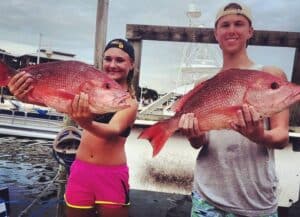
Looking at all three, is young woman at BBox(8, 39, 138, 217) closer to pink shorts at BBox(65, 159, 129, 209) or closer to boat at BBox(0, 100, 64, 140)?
pink shorts at BBox(65, 159, 129, 209)

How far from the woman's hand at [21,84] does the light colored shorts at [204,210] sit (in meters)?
1.30

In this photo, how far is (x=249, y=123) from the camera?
2.06 meters

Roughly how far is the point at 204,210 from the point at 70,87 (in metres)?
1.15

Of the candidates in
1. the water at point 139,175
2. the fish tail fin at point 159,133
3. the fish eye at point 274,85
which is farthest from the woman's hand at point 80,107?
the water at point 139,175

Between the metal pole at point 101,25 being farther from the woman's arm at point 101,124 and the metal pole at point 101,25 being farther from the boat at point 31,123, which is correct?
the boat at point 31,123

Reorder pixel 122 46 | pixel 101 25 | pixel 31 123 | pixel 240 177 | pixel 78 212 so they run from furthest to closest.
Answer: pixel 31 123 < pixel 101 25 < pixel 122 46 < pixel 78 212 < pixel 240 177

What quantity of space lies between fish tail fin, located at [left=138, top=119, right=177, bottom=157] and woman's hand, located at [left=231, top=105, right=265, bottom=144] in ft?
1.41

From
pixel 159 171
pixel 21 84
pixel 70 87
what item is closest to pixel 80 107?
pixel 70 87

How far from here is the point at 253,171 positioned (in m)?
2.28

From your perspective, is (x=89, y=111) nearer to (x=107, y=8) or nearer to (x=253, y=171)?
(x=253, y=171)

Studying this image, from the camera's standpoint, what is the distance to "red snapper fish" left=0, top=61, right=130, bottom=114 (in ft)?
8.23

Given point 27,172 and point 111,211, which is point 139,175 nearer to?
point 111,211

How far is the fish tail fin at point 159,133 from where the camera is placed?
238 centimetres

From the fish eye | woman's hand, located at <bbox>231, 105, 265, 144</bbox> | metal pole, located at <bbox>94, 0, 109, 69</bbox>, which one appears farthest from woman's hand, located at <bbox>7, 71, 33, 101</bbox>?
metal pole, located at <bbox>94, 0, 109, 69</bbox>
